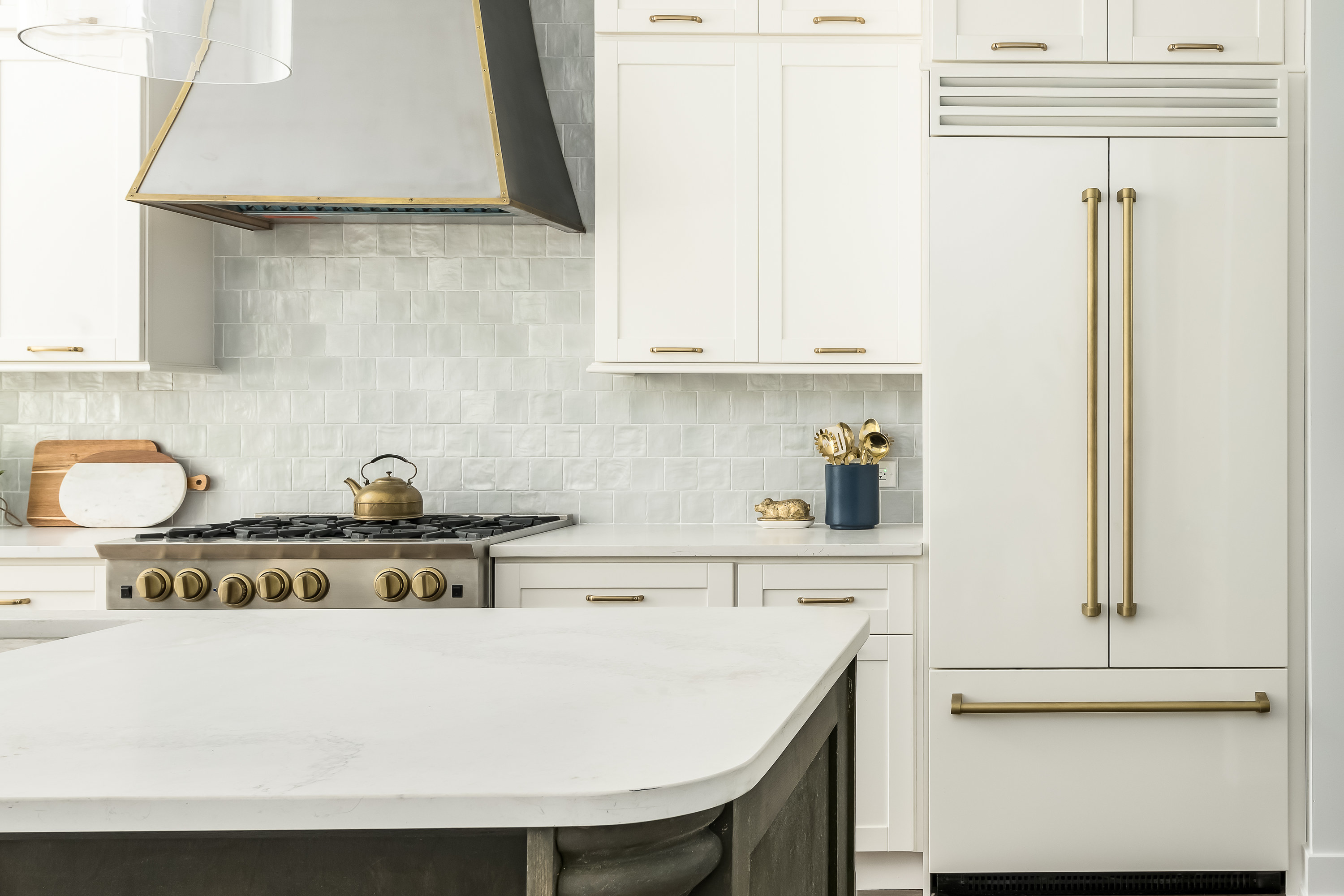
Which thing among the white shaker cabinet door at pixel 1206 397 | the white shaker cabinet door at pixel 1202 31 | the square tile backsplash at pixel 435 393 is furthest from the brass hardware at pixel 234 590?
the white shaker cabinet door at pixel 1202 31

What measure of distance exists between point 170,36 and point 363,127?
139 centimetres

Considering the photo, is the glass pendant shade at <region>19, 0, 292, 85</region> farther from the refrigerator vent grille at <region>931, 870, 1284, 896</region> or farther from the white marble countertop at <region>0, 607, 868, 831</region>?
the refrigerator vent grille at <region>931, 870, 1284, 896</region>

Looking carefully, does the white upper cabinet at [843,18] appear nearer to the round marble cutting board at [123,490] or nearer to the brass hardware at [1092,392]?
the brass hardware at [1092,392]

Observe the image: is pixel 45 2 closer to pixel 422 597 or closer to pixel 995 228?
pixel 422 597

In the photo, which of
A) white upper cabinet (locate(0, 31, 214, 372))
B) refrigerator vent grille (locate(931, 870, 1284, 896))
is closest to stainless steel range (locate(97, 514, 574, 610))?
white upper cabinet (locate(0, 31, 214, 372))

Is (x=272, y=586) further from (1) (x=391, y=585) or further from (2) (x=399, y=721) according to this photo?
(2) (x=399, y=721)

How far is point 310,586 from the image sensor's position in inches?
95.2

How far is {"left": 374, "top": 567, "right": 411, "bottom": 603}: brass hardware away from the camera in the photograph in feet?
7.93

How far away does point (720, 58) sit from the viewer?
9.04 ft

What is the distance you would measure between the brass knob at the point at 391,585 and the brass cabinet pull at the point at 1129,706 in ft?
4.60

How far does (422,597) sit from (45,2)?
1.59 meters

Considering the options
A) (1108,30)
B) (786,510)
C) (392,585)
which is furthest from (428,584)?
(1108,30)

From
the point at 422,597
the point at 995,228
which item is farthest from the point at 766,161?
the point at 422,597

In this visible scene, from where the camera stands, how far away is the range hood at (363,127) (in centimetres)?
264
